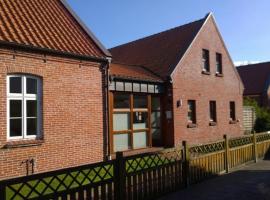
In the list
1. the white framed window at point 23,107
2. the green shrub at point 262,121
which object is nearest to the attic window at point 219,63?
the green shrub at point 262,121

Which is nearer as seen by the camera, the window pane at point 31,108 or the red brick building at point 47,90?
the red brick building at point 47,90

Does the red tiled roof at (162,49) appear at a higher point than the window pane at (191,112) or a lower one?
higher

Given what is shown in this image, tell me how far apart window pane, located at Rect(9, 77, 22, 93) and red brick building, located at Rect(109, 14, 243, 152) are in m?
4.31

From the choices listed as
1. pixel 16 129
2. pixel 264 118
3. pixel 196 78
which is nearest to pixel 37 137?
pixel 16 129

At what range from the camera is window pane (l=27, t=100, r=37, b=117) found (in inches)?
456

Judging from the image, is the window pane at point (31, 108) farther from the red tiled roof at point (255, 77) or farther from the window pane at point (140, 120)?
the red tiled roof at point (255, 77)

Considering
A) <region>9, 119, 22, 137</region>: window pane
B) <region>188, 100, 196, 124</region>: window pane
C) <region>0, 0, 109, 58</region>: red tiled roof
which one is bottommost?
<region>9, 119, 22, 137</region>: window pane

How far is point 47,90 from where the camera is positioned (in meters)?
12.0

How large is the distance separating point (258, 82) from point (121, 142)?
26.5 metres

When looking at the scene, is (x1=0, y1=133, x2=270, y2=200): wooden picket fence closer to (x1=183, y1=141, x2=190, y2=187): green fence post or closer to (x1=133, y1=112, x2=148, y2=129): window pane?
(x1=183, y1=141, x2=190, y2=187): green fence post

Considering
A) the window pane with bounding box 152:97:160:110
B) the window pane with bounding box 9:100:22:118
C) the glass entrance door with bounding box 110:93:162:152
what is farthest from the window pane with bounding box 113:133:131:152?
the window pane with bounding box 9:100:22:118

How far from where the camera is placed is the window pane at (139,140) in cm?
1617

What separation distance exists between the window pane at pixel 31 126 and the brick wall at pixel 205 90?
8199 millimetres

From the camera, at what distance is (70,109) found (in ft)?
41.7
